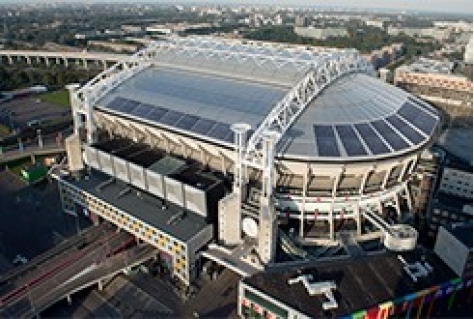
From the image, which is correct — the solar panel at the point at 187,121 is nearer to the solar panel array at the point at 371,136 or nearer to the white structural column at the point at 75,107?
the solar panel array at the point at 371,136

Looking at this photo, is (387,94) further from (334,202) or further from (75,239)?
(75,239)

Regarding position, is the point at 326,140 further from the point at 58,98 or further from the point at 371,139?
the point at 58,98

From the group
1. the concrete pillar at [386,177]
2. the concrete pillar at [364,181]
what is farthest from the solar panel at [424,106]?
the concrete pillar at [364,181]

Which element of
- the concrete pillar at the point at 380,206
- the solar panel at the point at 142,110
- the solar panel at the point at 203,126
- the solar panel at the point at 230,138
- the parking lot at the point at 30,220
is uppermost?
the solar panel at the point at 142,110

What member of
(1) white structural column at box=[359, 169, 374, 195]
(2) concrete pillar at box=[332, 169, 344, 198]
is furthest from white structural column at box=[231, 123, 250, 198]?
(1) white structural column at box=[359, 169, 374, 195]

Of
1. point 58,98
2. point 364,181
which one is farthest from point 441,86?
point 58,98

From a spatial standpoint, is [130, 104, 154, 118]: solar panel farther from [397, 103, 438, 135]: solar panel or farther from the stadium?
[397, 103, 438, 135]: solar panel
